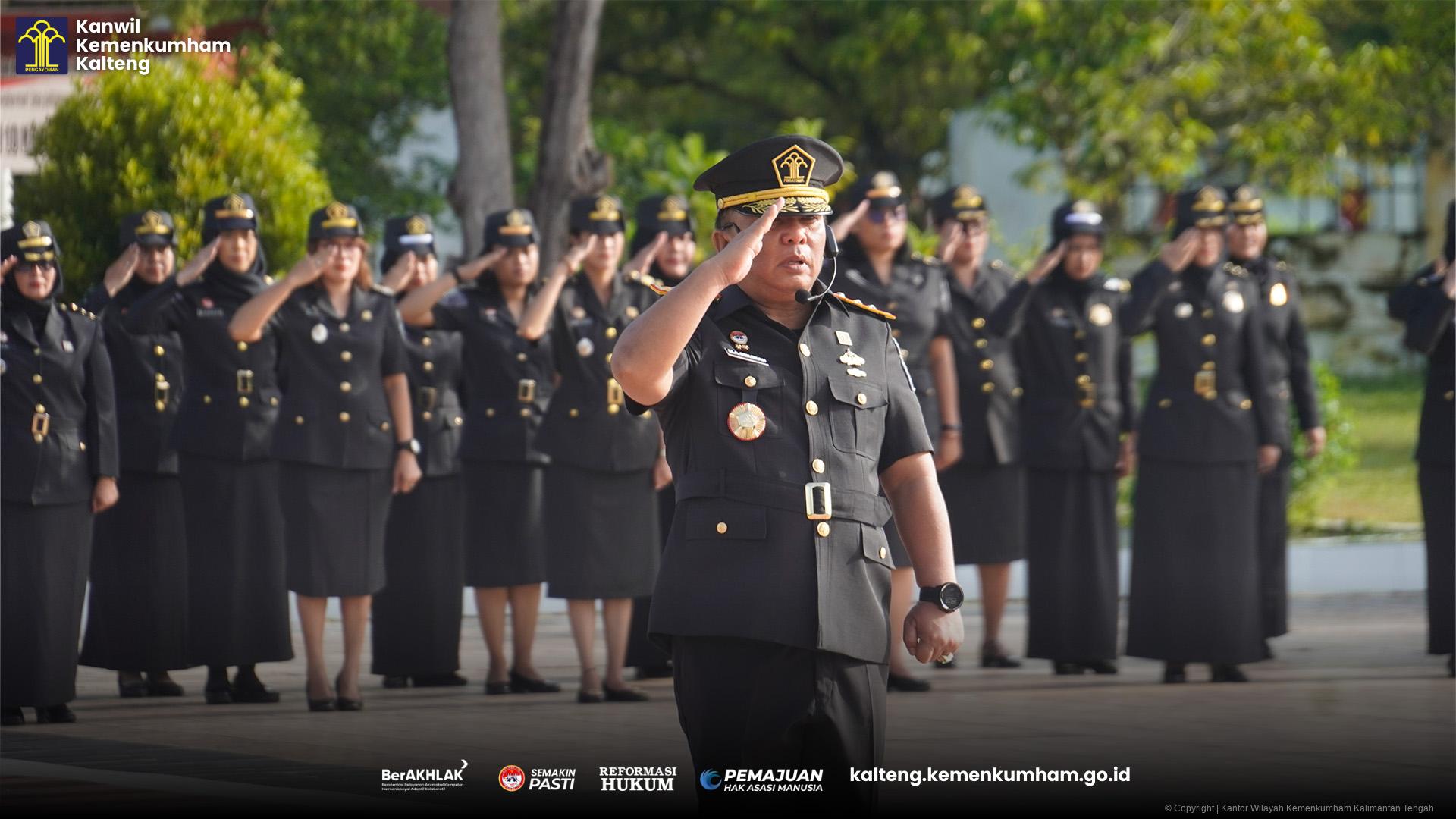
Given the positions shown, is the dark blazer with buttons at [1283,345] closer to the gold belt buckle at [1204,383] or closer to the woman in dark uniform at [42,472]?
the gold belt buckle at [1204,383]

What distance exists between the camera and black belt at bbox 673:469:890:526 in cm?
531

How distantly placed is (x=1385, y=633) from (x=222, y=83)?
7.37m

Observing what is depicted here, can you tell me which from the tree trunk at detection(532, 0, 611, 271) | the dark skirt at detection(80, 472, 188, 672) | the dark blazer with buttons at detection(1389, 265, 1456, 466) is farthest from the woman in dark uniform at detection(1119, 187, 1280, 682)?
the tree trunk at detection(532, 0, 611, 271)

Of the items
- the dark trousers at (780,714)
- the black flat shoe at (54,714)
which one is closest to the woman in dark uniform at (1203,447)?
the black flat shoe at (54,714)

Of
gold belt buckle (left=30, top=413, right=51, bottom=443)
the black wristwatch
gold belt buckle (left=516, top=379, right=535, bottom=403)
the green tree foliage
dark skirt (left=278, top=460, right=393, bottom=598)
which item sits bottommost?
the black wristwatch

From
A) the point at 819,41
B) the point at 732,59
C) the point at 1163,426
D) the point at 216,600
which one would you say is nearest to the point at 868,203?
the point at 1163,426

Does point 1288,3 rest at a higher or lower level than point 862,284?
higher

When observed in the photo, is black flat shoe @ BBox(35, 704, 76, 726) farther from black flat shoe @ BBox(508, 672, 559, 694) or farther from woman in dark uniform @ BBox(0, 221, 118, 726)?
black flat shoe @ BBox(508, 672, 559, 694)

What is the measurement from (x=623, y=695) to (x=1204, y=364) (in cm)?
297

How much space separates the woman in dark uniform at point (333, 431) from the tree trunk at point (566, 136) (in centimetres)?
575

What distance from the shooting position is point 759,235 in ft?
16.7

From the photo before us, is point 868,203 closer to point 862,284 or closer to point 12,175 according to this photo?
point 862,284

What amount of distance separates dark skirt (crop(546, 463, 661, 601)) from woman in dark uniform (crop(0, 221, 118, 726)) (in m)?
1.85

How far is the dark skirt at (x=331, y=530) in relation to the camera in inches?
396
